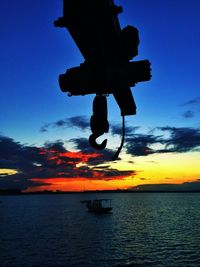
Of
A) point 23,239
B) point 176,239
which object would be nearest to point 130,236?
point 176,239

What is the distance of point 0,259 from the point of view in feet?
148

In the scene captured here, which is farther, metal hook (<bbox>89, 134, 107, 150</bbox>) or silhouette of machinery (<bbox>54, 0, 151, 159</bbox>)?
metal hook (<bbox>89, 134, 107, 150</bbox>)

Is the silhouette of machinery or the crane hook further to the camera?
the crane hook

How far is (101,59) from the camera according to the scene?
10.5 ft

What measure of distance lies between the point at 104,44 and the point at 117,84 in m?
0.58

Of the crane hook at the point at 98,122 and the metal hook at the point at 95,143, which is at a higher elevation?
the crane hook at the point at 98,122

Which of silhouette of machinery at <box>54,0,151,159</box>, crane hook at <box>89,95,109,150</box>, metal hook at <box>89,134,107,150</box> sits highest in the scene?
silhouette of machinery at <box>54,0,151,159</box>

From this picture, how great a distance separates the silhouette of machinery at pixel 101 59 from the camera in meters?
2.79

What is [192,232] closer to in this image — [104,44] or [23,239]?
[23,239]

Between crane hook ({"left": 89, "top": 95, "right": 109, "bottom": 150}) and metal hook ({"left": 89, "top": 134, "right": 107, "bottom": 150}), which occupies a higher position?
crane hook ({"left": 89, "top": 95, "right": 109, "bottom": 150})

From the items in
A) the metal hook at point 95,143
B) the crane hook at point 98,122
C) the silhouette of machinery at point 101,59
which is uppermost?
the silhouette of machinery at point 101,59

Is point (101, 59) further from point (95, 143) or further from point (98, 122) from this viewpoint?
point (95, 143)

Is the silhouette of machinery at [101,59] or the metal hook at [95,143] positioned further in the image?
the metal hook at [95,143]

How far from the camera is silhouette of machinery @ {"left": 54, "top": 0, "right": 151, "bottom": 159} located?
2.79 meters
